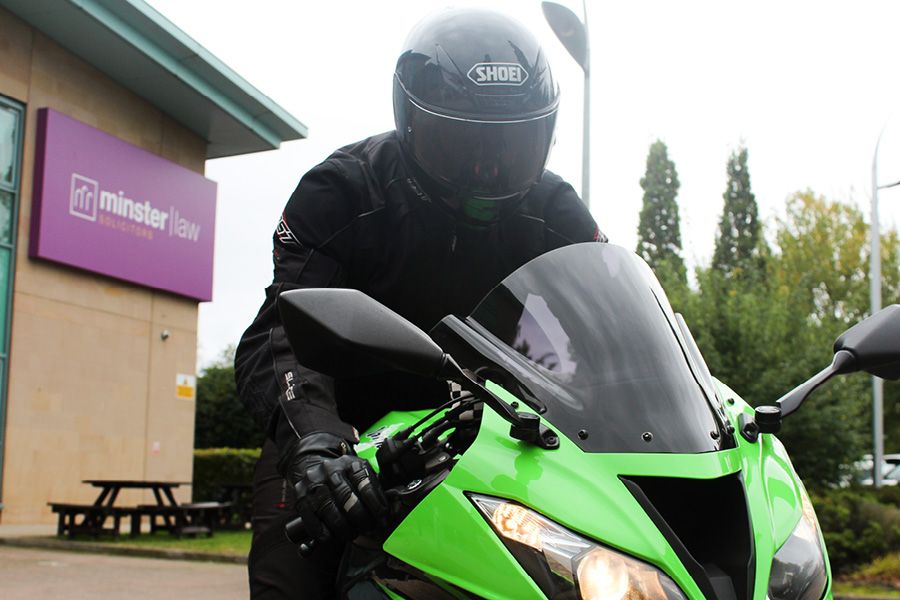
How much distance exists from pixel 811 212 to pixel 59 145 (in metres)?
26.9

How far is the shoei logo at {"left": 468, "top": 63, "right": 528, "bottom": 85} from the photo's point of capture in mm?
2629

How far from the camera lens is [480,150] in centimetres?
270

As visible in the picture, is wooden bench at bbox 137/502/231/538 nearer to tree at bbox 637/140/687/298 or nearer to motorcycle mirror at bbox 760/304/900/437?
motorcycle mirror at bbox 760/304/900/437

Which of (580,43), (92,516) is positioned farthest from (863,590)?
(92,516)

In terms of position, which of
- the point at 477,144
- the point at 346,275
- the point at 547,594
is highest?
the point at 477,144

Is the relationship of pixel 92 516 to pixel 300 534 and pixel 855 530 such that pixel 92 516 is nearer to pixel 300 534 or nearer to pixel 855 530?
pixel 855 530

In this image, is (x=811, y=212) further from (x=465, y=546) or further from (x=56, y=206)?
(x=465, y=546)

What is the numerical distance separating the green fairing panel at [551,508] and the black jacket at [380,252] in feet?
2.75

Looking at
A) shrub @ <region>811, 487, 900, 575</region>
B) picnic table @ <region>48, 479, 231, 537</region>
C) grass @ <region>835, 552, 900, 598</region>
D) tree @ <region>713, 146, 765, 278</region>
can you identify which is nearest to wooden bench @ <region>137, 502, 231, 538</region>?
picnic table @ <region>48, 479, 231, 537</region>

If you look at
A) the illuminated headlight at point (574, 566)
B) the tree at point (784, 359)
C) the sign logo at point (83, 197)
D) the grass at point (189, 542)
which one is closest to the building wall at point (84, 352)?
the sign logo at point (83, 197)

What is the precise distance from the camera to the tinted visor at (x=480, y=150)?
269 centimetres

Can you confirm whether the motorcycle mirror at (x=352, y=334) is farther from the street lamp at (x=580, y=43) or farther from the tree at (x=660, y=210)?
the tree at (x=660, y=210)

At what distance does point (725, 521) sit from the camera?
1.82 metres

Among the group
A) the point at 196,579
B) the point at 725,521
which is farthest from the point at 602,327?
the point at 196,579
